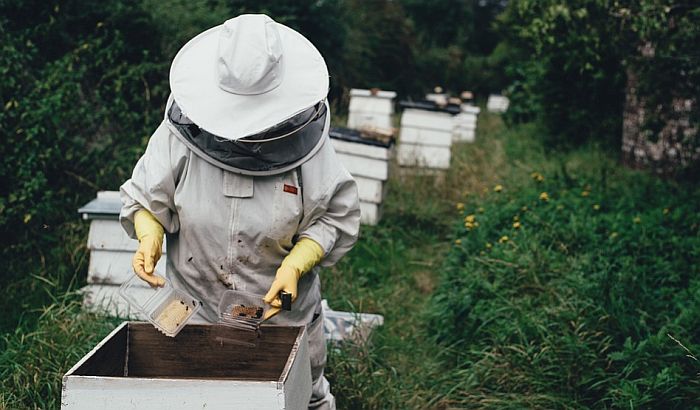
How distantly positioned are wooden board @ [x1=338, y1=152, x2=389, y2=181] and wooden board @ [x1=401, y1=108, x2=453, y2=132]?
1.55m

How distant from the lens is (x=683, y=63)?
16.1 feet

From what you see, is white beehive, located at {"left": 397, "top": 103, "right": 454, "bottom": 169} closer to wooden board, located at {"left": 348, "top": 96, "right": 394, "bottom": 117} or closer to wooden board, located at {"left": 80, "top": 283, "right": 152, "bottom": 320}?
wooden board, located at {"left": 348, "top": 96, "right": 394, "bottom": 117}

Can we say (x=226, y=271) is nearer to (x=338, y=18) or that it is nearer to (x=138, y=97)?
(x=138, y=97)

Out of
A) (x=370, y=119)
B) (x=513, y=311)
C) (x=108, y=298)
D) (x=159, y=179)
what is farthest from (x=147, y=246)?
(x=370, y=119)

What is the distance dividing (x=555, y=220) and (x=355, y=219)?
2614 mm

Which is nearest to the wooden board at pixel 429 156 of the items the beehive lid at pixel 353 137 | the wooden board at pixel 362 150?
the beehive lid at pixel 353 137

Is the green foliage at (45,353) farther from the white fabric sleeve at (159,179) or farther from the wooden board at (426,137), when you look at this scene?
the wooden board at (426,137)

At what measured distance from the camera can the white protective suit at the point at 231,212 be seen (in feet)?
8.78

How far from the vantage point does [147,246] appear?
2602 millimetres

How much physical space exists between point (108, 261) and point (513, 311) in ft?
6.80

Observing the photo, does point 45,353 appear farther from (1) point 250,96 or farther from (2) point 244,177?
(1) point 250,96

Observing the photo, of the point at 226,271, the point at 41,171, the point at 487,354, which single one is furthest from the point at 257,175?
the point at 41,171

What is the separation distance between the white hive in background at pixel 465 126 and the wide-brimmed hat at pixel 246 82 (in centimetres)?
877

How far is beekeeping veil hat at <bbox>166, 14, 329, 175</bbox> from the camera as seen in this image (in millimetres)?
2461
